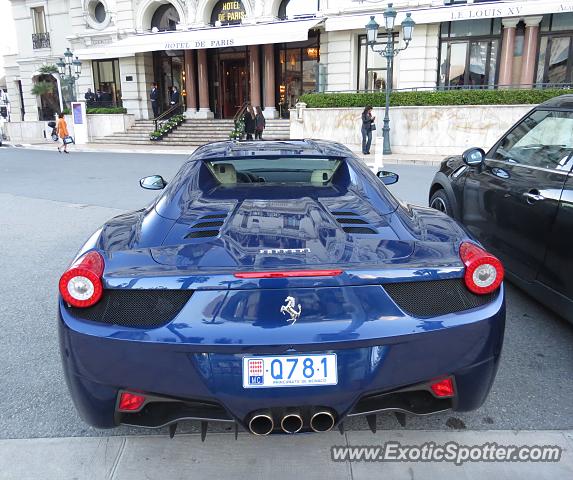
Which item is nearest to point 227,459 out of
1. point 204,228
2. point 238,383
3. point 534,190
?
point 238,383

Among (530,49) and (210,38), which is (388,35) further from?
(210,38)

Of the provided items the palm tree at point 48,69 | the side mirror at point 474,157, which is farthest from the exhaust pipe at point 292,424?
the palm tree at point 48,69

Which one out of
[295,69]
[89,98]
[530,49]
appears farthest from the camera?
[89,98]

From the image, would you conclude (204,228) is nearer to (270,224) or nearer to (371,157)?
(270,224)

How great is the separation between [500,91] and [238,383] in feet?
60.5

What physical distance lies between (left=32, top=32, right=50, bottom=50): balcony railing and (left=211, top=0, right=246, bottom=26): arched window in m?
13.1

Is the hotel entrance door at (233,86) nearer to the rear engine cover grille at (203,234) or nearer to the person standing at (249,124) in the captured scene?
the person standing at (249,124)

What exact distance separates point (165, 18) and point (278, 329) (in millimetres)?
31451

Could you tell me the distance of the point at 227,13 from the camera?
27.2 metres

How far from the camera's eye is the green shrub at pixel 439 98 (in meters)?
17.5

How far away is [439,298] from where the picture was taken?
2.12 m

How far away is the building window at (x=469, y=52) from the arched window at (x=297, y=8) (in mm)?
6679

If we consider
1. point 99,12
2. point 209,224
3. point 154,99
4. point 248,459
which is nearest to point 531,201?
point 209,224

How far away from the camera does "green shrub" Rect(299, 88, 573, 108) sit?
57.3ft
